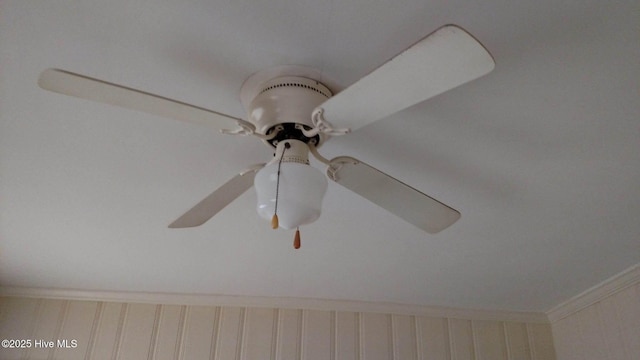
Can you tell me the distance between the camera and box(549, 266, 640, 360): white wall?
205 centimetres

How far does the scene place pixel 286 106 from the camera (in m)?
1.10

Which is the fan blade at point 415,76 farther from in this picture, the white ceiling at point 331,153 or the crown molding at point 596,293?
the crown molding at point 596,293

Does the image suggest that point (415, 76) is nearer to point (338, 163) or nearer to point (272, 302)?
point (338, 163)

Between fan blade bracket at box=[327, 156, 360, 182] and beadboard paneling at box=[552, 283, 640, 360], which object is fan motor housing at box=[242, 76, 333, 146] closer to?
fan blade bracket at box=[327, 156, 360, 182]

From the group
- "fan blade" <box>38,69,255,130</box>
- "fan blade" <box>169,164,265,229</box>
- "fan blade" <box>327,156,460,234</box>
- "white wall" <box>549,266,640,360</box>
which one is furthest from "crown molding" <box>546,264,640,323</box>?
"fan blade" <box>38,69,255,130</box>

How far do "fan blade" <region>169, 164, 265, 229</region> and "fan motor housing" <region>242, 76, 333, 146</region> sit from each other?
97 millimetres

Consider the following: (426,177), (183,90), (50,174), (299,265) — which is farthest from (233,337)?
(183,90)

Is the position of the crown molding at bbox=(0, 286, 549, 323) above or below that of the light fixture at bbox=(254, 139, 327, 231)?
above

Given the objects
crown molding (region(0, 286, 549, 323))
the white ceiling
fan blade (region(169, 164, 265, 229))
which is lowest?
fan blade (region(169, 164, 265, 229))

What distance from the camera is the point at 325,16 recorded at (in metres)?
1.02

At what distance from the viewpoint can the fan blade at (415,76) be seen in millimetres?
761

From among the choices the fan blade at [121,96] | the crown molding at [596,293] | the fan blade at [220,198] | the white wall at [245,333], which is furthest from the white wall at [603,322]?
the fan blade at [121,96]

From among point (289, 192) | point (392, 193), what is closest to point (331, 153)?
point (392, 193)

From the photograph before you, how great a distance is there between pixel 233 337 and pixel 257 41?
1648 millimetres
